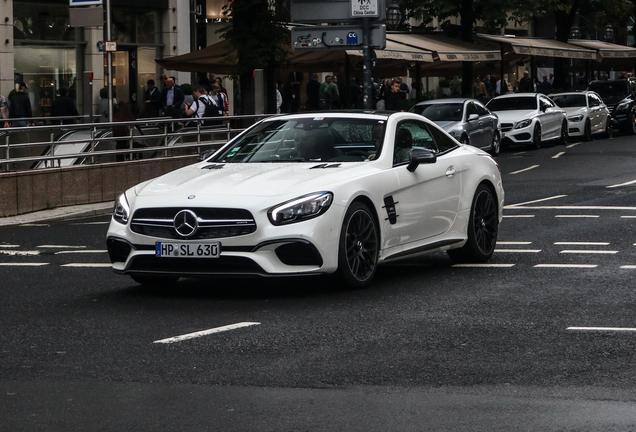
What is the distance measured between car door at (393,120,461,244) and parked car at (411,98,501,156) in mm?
15981

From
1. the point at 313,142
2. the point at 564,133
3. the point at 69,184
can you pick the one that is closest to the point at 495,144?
the point at 564,133

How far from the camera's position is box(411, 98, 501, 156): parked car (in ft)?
89.0

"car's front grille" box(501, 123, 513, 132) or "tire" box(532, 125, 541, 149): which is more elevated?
"car's front grille" box(501, 123, 513, 132)

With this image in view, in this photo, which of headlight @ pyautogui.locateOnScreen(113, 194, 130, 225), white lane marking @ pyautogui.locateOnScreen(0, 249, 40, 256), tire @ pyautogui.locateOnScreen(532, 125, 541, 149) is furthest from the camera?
Answer: tire @ pyautogui.locateOnScreen(532, 125, 541, 149)

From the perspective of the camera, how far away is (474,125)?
27875 mm

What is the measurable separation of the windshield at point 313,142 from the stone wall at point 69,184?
285 inches

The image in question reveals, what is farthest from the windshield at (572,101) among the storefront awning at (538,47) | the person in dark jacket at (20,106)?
the person in dark jacket at (20,106)

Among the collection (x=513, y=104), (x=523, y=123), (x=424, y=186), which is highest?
(x=513, y=104)

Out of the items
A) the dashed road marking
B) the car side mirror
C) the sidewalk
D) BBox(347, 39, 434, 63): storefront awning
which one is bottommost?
the sidewalk

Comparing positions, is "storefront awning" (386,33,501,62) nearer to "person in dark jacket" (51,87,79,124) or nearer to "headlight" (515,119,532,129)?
"headlight" (515,119,532,129)

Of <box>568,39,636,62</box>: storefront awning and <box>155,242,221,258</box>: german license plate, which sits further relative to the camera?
<box>568,39,636,62</box>: storefront awning

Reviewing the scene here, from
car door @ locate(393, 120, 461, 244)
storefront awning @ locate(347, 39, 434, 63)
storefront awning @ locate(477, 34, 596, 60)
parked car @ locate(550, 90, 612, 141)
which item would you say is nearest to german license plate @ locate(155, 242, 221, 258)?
car door @ locate(393, 120, 461, 244)

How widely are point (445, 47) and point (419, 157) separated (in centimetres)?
2549

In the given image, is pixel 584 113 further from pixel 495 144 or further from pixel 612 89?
pixel 612 89
